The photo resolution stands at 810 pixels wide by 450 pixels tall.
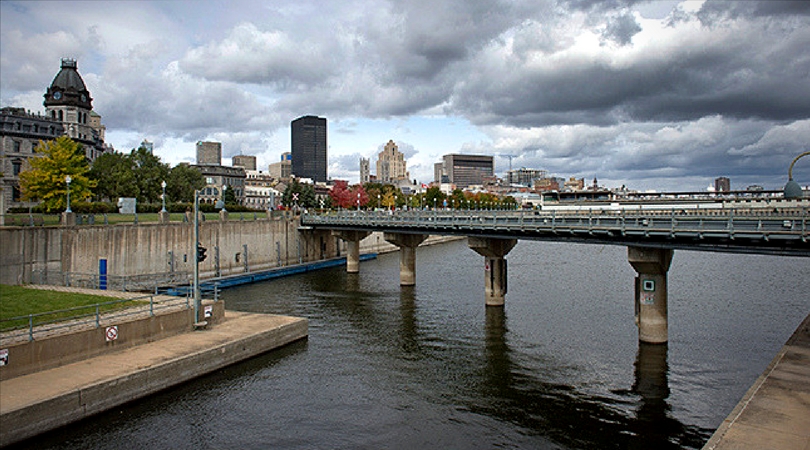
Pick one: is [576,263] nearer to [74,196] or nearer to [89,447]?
[74,196]

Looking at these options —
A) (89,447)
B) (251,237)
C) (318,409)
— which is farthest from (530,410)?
(251,237)

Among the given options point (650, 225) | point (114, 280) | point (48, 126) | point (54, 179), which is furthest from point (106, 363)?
point (48, 126)

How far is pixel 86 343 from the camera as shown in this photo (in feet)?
77.6

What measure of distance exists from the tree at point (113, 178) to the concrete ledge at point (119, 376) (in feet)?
202

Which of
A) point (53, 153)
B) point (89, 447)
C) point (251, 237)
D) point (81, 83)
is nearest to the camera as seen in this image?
point (89, 447)

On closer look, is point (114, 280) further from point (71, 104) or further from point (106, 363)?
point (71, 104)

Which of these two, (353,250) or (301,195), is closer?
(353,250)

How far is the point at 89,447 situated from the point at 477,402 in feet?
48.4

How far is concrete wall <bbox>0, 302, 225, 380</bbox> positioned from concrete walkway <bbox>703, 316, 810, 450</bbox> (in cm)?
2278

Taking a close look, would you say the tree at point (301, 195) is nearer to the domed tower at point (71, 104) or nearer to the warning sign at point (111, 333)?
the domed tower at point (71, 104)

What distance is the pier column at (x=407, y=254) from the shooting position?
58.1 metres

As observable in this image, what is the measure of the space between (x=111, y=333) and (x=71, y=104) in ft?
322

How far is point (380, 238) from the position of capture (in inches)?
3964

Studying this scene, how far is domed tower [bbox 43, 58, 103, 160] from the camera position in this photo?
344ft
